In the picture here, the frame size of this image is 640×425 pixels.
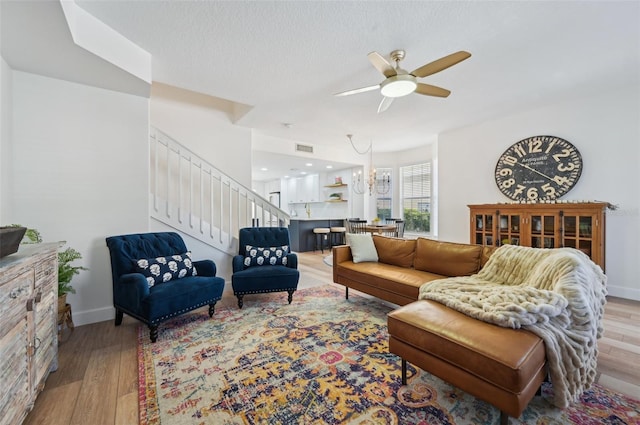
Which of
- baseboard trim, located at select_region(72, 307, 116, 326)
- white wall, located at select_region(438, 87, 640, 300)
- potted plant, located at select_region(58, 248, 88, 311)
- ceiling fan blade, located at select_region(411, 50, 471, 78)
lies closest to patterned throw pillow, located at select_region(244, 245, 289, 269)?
baseboard trim, located at select_region(72, 307, 116, 326)

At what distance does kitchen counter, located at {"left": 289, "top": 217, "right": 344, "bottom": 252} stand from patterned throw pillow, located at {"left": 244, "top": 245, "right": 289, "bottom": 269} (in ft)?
11.6

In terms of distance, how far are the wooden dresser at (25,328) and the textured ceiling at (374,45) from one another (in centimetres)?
194

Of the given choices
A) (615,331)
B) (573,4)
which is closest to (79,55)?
(573,4)

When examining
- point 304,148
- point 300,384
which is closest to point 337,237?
point 304,148

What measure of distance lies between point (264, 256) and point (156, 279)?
1.26 metres

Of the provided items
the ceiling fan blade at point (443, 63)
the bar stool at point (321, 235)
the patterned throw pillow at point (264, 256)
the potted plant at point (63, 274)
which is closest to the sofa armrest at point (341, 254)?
the patterned throw pillow at point (264, 256)

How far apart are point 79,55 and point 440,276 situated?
13.0ft

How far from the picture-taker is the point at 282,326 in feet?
8.55

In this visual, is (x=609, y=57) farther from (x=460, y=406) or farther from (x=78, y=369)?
(x=78, y=369)

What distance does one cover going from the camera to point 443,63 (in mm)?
2258

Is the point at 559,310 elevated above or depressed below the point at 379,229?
below

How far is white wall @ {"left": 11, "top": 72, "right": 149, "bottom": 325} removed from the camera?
2.52m

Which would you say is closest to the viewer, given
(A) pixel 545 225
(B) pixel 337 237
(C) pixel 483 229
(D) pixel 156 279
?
(D) pixel 156 279

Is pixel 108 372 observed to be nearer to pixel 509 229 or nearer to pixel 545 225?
pixel 509 229
